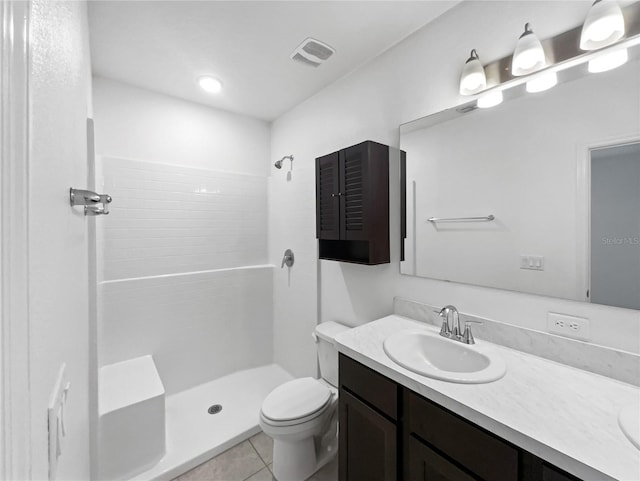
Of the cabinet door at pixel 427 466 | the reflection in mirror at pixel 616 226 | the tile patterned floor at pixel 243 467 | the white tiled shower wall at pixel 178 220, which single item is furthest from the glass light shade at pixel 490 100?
the tile patterned floor at pixel 243 467

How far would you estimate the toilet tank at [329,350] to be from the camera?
5.90 ft

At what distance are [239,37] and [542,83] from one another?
154cm

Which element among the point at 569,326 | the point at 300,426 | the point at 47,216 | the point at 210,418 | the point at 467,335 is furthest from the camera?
the point at 210,418

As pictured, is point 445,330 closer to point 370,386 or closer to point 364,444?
point 370,386

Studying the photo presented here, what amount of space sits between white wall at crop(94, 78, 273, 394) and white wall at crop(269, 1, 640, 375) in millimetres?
245

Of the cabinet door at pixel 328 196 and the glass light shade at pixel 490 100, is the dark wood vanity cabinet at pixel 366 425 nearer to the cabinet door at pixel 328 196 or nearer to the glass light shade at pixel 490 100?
the cabinet door at pixel 328 196

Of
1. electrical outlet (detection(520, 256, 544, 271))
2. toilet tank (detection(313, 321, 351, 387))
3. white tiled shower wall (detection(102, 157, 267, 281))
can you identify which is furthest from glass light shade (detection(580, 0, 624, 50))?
white tiled shower wall (detection(102, 157, 267, 281))

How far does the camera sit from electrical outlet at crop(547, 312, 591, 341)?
1037mm

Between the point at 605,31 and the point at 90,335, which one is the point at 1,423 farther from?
the point at 605,31

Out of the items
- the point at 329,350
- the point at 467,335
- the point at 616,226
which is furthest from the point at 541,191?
the point at 329,350

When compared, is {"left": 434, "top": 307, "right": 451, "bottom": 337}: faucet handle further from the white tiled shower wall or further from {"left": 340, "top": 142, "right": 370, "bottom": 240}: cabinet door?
the white tiled shower wall

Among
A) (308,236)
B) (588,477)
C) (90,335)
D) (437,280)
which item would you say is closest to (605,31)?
(437,280)

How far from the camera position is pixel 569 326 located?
3.51 ft

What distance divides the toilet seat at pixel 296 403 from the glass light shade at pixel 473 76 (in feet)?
5.89
